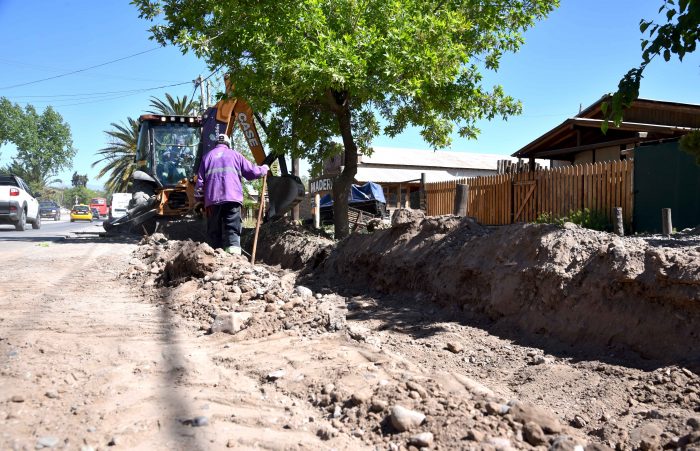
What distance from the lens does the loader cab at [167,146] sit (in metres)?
14.8

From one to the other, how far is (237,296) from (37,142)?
236 ft

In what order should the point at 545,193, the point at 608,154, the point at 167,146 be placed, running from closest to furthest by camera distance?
the point at 545,193
the point at 167,146
the point at 608,154

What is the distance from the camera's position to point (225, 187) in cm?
838

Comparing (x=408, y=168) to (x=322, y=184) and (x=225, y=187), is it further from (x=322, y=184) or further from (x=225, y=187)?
(x=225, y=187)

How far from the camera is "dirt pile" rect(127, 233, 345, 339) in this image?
16.0 feet

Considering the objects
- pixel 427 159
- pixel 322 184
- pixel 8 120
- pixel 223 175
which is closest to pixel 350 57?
pixel 223 175

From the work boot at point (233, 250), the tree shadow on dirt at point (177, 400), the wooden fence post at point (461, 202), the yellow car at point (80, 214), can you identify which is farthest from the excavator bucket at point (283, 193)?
the yellow car at point (80, 214)

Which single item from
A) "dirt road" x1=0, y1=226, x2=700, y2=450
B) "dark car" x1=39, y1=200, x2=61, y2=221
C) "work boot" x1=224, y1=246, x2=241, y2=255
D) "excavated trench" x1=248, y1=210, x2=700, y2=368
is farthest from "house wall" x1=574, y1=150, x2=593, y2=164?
"dark car" x1=39, y1=200, x2=61, y2=221

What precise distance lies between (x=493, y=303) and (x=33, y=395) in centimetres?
384

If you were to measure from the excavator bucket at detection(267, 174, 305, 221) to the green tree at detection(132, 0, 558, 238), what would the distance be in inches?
25.1

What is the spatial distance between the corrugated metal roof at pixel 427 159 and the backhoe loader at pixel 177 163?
716 inches

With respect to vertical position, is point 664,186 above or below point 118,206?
above

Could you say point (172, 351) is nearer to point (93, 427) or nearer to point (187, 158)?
point (93, 427)

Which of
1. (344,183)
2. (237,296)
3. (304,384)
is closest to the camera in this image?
(304,384)
